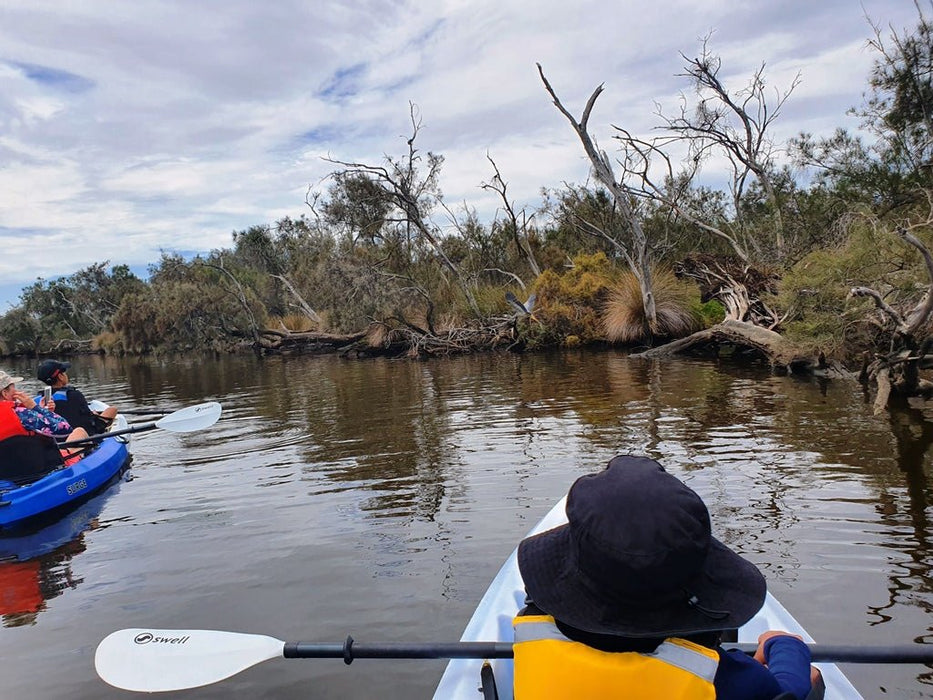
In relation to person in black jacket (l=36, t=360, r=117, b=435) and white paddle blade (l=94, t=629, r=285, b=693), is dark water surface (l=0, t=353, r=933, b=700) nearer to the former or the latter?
white paddle blade (l=94, t=629, r=285, b=693)

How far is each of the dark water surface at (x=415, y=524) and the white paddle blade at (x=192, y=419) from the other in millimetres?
495

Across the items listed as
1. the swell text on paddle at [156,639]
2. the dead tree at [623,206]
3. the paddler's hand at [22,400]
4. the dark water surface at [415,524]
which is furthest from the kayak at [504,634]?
the dead tree at [623,206]

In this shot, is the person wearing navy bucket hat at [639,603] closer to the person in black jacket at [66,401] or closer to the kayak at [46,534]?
the kayak at [46,534]

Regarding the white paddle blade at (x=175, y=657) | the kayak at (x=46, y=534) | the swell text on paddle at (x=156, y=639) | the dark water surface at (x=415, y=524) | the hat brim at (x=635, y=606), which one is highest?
the hat brim at (x=635, y=606)

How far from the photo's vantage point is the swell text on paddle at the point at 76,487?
6402 mm

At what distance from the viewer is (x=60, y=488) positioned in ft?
20.5

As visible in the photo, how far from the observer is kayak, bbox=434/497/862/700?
2.49 m

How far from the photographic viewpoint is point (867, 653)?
247 centimetres

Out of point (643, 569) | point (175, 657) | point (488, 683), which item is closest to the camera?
point (643, 569)

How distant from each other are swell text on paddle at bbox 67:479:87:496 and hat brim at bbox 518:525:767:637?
615cm

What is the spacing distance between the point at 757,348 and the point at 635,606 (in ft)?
42.3

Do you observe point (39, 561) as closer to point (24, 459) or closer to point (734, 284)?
point (24, 459)

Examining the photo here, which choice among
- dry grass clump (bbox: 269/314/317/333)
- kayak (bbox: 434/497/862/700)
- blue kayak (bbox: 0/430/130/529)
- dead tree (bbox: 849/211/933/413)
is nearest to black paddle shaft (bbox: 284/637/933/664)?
kayak (bbox: 434/497/862/700)

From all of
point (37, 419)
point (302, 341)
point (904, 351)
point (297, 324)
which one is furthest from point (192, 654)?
point (297, 324)
